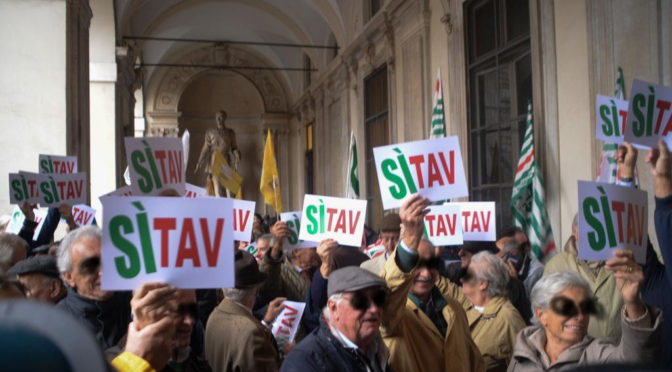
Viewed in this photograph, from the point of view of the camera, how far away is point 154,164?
436cm

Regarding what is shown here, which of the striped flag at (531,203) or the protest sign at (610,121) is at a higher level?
the protest sign at (610,121)

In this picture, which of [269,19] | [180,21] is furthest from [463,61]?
[180,21]

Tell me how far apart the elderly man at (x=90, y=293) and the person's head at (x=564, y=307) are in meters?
1.81

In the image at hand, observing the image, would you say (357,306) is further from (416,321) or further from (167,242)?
(167,242)

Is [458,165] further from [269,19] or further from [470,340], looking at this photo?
[269,19]

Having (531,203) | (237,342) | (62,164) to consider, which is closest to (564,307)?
(237,342)

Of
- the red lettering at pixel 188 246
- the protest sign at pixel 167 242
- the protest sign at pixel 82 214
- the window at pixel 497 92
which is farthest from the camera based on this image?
the window at pixel 497 92

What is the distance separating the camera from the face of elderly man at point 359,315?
296 cm

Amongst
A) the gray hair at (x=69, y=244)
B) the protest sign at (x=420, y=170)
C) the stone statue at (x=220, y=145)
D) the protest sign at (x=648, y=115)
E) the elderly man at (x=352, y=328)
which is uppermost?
the stone statue at (x=220, y=145)

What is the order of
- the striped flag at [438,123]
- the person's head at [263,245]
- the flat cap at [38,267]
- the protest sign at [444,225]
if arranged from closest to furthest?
1. the flat cap at [38,267]
2. the protest sign at [444,225]
3. the person's head at [263,245]
4. the striped flag at [438,123]

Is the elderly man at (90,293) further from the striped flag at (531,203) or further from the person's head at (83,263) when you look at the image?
the striped flag at (531,203)

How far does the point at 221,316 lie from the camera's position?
12.3 feet

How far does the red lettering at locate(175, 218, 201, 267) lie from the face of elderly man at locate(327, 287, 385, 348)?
0.81m

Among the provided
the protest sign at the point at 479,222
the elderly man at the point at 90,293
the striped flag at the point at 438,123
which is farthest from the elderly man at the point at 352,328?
the striped flag at the point at 438,123
